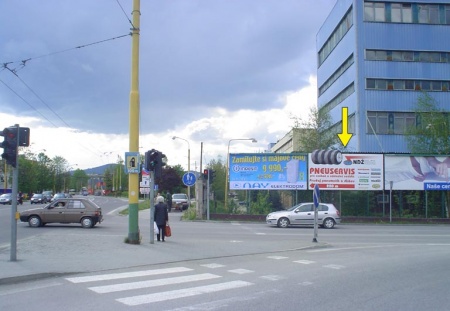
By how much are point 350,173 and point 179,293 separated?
28103mm

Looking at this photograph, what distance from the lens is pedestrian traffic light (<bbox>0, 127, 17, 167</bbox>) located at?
1191cm

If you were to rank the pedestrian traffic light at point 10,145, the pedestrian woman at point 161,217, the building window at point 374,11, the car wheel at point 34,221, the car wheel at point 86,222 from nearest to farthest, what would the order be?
the pedestrian traffic light at point 10,145 < the pedestrian woman at point 161,217 < the car wheel at point 34,221 < the car wheel at point 86,222 < the building window at point 374,11

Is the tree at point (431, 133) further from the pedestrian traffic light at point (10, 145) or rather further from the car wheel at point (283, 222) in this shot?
the pedestrian traffic light at point (10, 145)

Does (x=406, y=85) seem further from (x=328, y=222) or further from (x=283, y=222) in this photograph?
(x=283, y=222)

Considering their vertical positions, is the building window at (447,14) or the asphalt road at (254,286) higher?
the building window at (447,14)

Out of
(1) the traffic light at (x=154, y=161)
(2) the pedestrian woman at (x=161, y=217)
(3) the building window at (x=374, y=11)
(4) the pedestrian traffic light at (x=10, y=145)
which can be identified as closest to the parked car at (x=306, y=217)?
(2) the pedestrian woman at (x=161, y=217)

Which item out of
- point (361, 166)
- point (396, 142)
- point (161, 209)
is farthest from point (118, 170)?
point (161, 209)

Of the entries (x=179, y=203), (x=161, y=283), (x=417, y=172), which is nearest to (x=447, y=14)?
(x=417, y=172)

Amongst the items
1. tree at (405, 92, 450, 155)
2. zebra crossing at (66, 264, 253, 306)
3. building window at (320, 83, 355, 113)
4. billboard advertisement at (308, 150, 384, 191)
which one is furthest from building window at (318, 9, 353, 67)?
zebra crossing at (66, 264, 253, 306)

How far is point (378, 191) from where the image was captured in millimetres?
35562

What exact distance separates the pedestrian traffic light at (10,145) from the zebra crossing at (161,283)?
3862 mm

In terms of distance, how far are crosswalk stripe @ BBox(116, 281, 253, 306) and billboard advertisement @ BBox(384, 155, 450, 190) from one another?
2809 cm

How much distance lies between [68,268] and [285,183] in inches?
981

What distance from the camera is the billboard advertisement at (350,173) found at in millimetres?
34438
